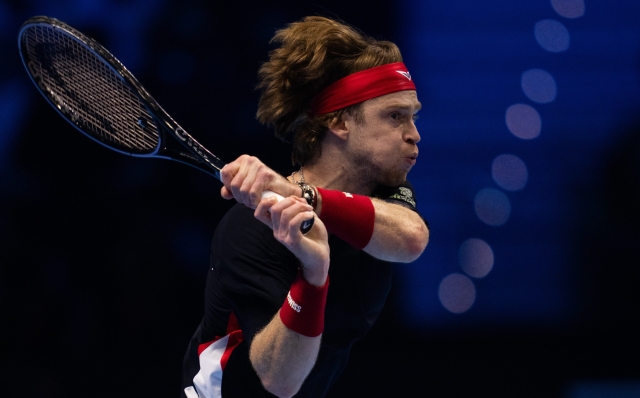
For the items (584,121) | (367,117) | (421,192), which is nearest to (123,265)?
(421,192)

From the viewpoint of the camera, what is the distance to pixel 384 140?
268cm

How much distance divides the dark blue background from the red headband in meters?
1.67

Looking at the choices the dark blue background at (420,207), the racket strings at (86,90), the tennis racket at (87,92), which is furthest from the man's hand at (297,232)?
the dark blue background at (420,207)

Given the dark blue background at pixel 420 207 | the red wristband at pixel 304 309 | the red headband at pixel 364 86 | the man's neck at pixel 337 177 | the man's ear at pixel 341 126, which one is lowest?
the dark blue background at pixel 420 207

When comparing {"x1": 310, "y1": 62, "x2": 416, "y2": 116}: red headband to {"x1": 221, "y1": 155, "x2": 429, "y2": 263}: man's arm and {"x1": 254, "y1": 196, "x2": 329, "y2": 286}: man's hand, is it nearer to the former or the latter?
{"x1": 221, "y1": 155, "x2": 429, "y2": 263}: man's arm

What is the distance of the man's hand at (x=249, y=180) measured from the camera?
2082mm

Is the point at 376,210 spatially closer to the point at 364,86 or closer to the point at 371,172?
the point at 371,172

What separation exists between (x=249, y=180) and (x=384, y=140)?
741 mm

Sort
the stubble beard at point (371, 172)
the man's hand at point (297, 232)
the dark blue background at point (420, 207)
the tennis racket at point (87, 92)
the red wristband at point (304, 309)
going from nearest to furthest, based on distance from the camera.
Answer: the man's hand at point (297, 232), the red wristband at point (304, 309), the tennis racket at point (87, 92), the stubble beard at point (371, 172), the dark blue background at point (420, 207)

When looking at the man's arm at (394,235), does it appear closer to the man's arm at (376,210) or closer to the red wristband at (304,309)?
the man's arm at (376,210)

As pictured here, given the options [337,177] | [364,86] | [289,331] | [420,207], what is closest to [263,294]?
[289,331]

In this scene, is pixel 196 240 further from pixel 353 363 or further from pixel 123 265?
pixel 353 363

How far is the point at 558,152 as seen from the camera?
4527mm

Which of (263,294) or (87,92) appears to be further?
(87,92)
